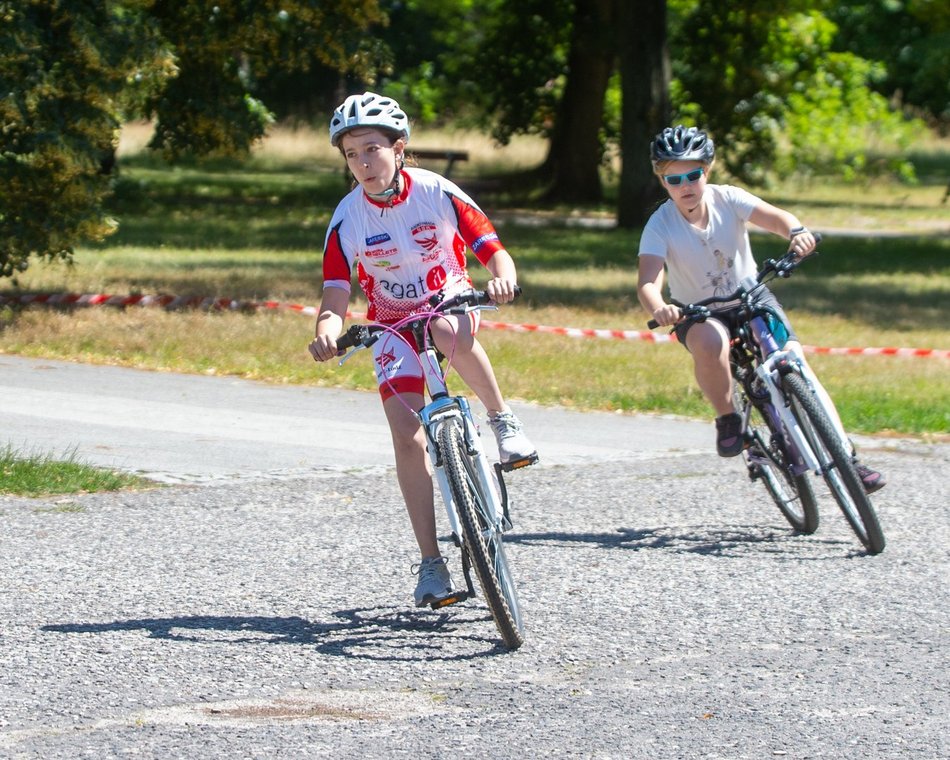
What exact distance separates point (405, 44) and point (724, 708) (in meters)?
54.4

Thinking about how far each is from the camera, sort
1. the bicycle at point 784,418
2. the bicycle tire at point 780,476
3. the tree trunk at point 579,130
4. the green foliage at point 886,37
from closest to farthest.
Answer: the bicycle at point 784,418 → the bicycle tire at point 780,476 → the tree trunk at point 579,130 → the green foliage at point 886,37

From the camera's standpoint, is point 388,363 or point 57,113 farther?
point 57,113

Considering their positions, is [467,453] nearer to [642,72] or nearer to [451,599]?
[451,599]

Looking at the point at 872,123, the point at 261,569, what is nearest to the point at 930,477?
the point at 261,569

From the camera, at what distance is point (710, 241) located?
23.5 ft

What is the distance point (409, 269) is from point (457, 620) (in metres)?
1.28

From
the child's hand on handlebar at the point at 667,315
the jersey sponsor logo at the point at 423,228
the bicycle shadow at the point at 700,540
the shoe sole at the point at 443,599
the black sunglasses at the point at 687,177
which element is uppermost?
the black sunglasses at the point at 687,177

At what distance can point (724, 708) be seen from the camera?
481cm

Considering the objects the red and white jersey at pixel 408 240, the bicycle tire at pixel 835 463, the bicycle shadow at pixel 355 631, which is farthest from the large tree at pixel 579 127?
the bicycle shadow at pixel 355 631

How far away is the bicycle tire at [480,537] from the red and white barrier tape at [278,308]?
9.17 meters

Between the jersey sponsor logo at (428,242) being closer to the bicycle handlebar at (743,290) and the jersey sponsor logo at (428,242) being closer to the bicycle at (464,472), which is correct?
the bicycle at (464,472)

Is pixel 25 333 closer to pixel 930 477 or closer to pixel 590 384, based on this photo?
pixel 590 384

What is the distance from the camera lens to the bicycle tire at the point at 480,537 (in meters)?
5.31

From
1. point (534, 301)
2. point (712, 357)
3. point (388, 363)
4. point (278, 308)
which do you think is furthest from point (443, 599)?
point (534, 301)
